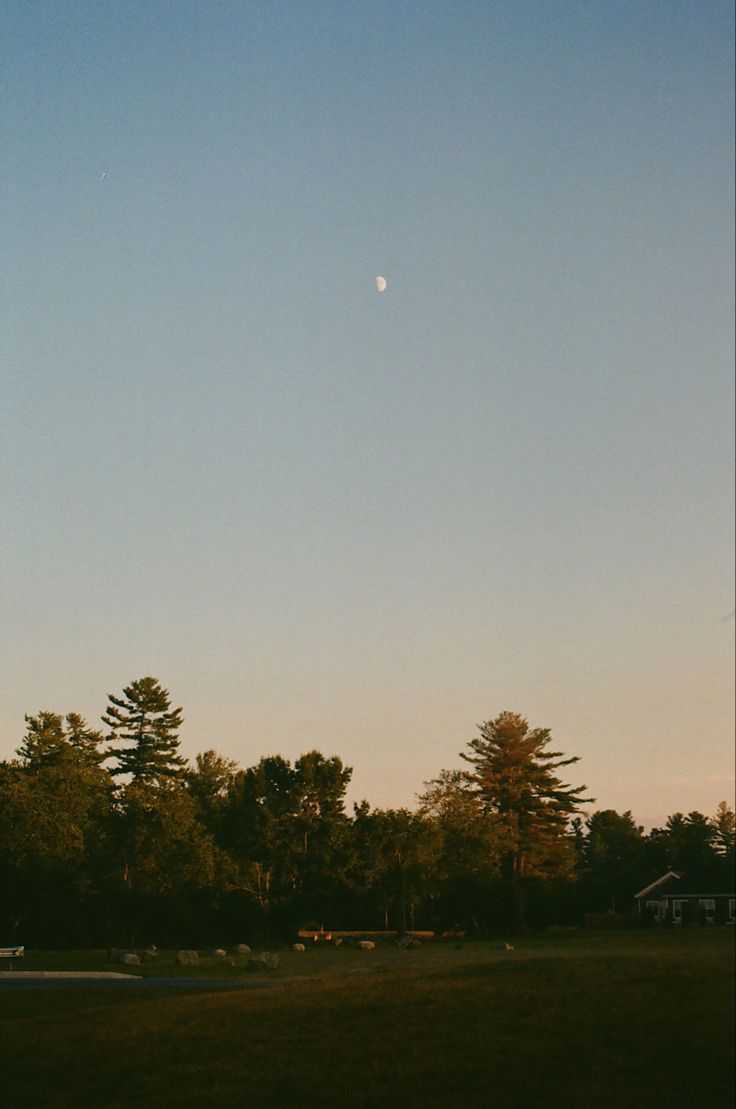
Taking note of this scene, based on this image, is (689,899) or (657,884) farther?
(657,884)

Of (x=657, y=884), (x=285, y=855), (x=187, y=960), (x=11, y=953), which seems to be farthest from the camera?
(x=657, y=884)

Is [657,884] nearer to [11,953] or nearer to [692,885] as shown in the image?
[692,885]

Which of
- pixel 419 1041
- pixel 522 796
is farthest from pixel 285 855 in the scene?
pixel 419 1041

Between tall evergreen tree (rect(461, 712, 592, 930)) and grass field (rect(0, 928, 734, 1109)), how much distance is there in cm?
4735

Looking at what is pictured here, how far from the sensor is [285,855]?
236 ft

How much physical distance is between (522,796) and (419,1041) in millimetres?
57251

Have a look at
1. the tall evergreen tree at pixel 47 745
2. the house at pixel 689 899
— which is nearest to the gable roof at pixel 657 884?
the house at pixel 689 899

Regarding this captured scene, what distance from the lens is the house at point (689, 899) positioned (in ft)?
252

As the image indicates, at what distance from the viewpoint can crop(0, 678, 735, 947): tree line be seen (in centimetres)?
Result: 6394

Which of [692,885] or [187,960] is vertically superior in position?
[692,885]

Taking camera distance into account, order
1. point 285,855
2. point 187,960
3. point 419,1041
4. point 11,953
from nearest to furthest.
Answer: point 419,1041 < point 187,960 < point 11,953 < point 285,855

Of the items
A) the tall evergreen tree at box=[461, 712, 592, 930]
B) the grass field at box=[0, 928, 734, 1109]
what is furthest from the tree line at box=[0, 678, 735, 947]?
the grass field at box=[0, 928, 734, 1109]

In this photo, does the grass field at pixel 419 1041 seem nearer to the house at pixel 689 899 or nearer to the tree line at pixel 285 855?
the tree line at pixel 285 855

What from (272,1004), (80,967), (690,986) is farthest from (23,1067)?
(80,967)
